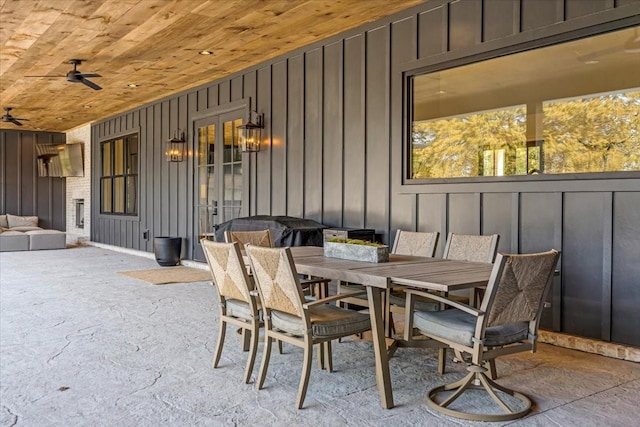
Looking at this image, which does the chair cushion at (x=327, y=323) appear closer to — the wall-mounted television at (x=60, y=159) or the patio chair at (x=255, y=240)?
the patio chair at (x=255, y=240)

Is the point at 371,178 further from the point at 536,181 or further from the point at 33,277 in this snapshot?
the point at 33,277

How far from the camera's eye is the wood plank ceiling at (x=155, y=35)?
193 inches

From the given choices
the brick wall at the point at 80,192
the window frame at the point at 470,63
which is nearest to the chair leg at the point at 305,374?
the window frame at the point at 470,63

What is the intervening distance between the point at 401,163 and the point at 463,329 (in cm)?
280

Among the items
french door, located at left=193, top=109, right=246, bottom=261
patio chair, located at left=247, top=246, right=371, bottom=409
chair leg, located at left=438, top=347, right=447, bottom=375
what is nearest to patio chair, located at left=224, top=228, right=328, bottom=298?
patio chair, located at left=247, top=246, right=371, bottom=409

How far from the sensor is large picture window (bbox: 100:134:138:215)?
10.8 metres

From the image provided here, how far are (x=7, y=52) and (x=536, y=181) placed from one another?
6180mm

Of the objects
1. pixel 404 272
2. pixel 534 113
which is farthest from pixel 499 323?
pixel 534 113

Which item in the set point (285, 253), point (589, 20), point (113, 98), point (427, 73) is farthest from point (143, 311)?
point (113, 98)

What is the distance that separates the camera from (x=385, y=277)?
263 cm

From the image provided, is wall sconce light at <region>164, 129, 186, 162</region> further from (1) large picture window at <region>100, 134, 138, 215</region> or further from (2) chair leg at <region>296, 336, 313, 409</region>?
(2) chair leg at <region>296, 336, 313, 409</region>

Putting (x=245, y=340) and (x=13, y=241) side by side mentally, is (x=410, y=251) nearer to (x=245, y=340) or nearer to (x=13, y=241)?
(x=245, y=340)

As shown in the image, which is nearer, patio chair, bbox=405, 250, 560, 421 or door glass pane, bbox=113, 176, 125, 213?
patio chair, bbox=405, 250, 560, 421

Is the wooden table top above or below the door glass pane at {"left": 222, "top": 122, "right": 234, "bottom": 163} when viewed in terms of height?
below
